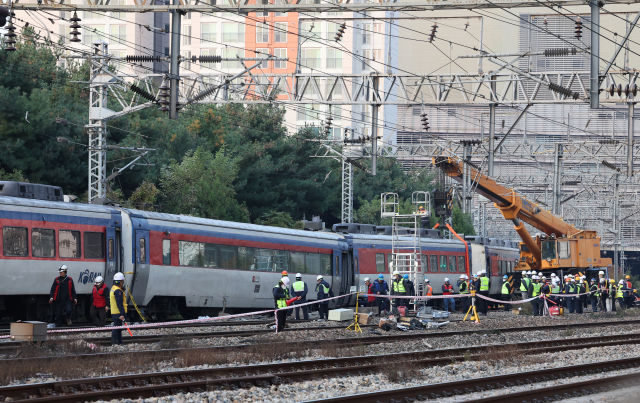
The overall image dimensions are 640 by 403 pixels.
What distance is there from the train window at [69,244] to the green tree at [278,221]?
2685 centimetres

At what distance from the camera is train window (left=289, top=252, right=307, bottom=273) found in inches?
1194

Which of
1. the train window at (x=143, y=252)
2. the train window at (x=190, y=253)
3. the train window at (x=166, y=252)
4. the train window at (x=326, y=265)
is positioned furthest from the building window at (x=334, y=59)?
the train window at (x=143, y=252)

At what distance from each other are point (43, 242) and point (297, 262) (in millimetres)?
11348

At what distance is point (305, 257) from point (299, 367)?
16.5m

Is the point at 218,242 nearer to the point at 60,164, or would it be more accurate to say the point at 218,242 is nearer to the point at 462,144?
the point at 60,164

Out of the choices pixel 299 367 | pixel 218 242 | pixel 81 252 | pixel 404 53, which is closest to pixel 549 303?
pixel 218 242

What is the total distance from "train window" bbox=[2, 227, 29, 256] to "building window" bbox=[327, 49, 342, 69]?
82120 millimetres

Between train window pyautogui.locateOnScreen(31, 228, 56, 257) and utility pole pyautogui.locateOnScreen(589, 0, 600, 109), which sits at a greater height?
utility pole pyautogui.locateOnScreen(589, 0, 600, 109)

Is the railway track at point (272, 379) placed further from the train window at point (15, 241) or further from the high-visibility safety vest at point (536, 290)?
the high-visibility safety vest at point (536, 290)

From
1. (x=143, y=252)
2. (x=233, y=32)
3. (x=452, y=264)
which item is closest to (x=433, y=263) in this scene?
(x=452, y=264)

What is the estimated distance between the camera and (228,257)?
27.3 meters

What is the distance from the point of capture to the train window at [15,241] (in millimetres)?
19906

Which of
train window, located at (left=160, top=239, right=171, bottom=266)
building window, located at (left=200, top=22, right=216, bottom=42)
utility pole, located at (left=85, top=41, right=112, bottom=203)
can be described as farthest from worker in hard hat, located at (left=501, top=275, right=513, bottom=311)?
building window, located at (left=200, top=22, right=216, bottom=42)

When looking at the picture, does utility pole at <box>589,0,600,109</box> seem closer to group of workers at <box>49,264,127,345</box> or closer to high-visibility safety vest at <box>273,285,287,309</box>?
high-visibility safety vest at <box>273,285,287,309</box>
